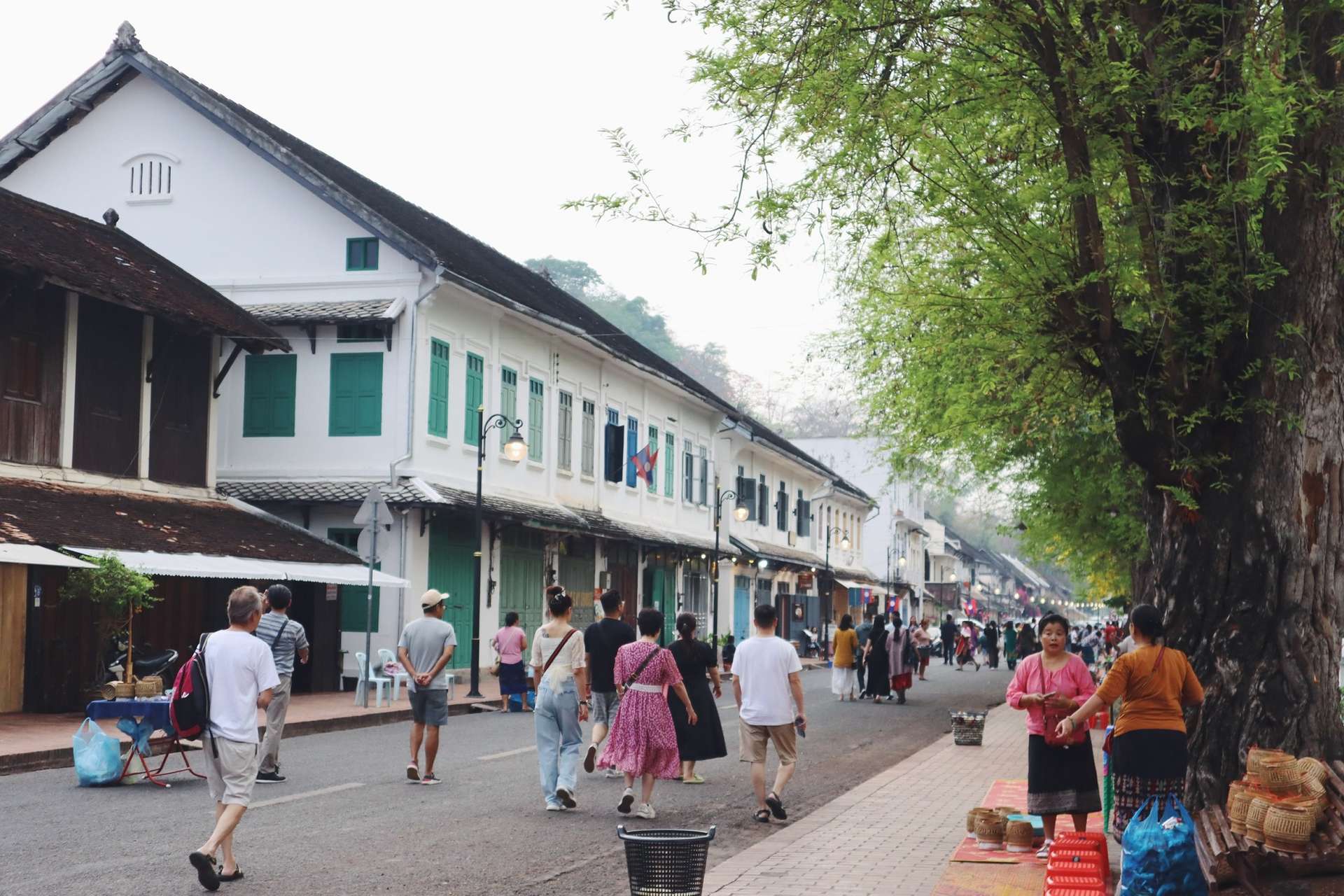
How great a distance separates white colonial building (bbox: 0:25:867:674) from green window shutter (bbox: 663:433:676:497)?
9.58 metres

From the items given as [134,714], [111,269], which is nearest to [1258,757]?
[134,714]

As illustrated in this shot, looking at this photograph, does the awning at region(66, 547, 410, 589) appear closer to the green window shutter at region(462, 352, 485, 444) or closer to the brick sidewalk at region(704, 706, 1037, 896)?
the green window shutter at region(462, 352, 485, 444)

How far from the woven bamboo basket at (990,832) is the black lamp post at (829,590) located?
43.6 metres

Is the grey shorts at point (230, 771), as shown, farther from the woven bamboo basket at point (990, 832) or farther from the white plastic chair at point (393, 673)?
the white plastic chair at point (393, 673)

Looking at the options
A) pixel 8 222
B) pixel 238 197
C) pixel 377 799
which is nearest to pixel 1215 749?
pixel 377 799

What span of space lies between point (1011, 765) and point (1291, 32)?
9.65 meters

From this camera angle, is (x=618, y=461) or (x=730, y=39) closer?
(x=730, y=39)

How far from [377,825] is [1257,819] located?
6.24 metres

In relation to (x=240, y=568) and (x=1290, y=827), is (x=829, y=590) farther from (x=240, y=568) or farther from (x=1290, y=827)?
(x=1290, y=827)

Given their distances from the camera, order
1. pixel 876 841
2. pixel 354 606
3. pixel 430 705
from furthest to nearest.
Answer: pixel 354 606, pixel 430 705, pixel 876 841

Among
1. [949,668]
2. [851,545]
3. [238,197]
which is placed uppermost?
[238,197]

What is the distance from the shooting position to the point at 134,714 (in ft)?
45.1

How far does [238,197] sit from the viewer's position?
29.4 meters

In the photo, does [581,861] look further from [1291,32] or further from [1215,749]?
[1291,32]
